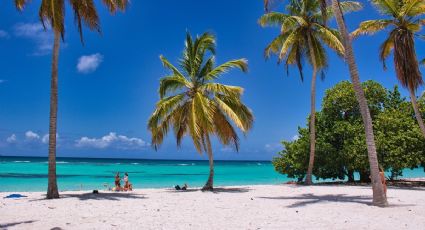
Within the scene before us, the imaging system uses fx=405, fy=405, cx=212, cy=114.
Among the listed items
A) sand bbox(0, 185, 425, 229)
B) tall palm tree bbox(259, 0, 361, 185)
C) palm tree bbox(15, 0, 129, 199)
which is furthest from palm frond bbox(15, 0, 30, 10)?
tall palm tree bbox(259, 0, 361, 185)

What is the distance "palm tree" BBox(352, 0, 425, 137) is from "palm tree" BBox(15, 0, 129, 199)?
12749 mm

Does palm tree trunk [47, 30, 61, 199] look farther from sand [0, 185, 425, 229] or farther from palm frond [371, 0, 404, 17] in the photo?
palm frond [371, 0, 404, 17]

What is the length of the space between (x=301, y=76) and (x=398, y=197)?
10947 mm

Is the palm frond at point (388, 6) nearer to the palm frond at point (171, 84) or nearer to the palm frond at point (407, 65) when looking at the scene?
the palm frond at point (407, 65)

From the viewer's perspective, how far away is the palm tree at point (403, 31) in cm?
1956

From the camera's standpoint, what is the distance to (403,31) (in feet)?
66.5

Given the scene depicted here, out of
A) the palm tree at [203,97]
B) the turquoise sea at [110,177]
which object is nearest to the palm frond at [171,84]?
the palm tree at [203,97]

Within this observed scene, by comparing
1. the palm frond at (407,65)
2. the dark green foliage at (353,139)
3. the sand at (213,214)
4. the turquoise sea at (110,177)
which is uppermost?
the palm frond at (407,65)

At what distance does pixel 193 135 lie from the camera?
63.8 feet

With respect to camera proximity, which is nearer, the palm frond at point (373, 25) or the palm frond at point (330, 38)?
the palm frond at point (373, 25)

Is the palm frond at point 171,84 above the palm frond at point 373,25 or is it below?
below

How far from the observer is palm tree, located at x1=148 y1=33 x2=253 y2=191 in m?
20.7

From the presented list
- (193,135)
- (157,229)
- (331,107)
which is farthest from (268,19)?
(157,229)

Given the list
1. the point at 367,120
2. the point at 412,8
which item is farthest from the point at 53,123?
the point at 412,8
